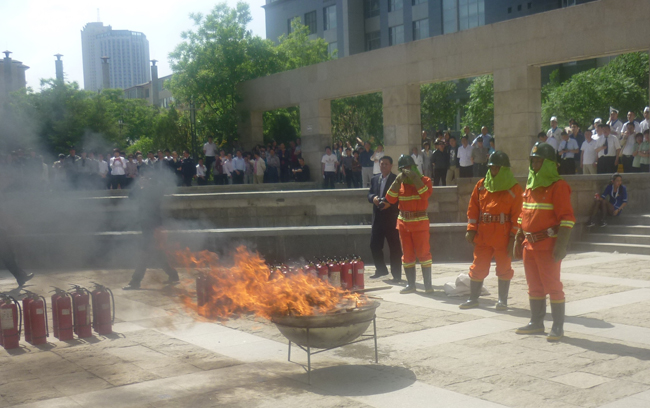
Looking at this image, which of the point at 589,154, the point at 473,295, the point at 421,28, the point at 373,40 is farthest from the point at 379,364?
the point at 373,40

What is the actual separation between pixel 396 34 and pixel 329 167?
34066 mm

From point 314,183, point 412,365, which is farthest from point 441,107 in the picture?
point 412,365

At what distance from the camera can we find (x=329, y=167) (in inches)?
829

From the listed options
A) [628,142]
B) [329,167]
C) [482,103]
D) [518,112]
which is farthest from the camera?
[482,103]

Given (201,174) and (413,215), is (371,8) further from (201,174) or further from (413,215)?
(413,215)

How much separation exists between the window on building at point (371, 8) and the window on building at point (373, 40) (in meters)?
1.51

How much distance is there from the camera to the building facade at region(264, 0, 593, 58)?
46719 millimetres

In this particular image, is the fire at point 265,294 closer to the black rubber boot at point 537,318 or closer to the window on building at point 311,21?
the black rubber boot at point 537,318

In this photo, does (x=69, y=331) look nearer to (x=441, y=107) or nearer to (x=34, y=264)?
(x=34, y=264)

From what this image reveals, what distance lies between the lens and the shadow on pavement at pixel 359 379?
5.21 meters

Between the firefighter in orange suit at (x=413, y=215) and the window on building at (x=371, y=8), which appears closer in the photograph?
the firefighter in orange suit at (x=413, y=215)

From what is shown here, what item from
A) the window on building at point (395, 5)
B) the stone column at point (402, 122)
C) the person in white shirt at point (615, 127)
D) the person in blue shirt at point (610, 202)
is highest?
the window on building at point (395, 5)

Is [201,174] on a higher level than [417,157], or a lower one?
lower

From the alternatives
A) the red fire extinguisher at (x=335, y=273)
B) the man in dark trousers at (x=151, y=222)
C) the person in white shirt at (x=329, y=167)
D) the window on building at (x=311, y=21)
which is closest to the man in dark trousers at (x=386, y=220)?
the red fire extinguisher at (x=335, y=273)
